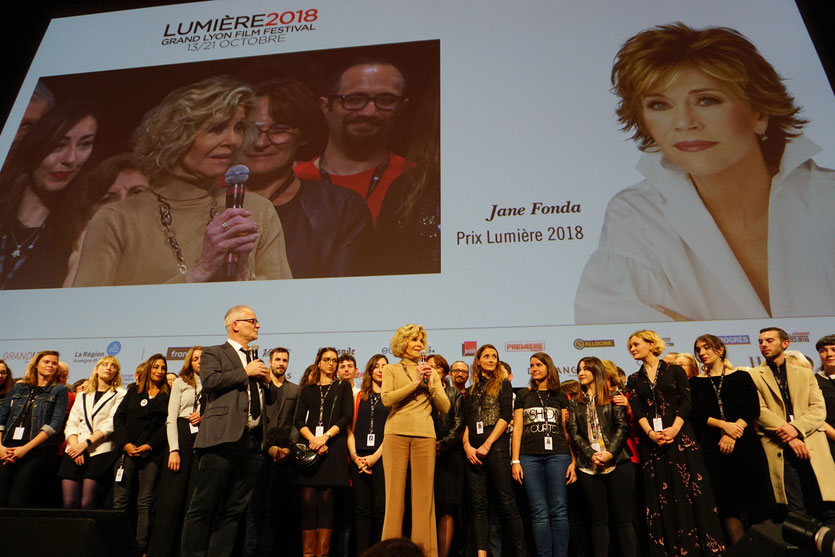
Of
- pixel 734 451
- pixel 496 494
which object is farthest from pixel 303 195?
pixel 734 451

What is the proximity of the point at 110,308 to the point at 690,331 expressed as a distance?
16.5ft

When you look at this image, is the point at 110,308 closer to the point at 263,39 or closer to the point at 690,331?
the point at 263,39

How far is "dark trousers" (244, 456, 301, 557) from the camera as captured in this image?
3.58 m

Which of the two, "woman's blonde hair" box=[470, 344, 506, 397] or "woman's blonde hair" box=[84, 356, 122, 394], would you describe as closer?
"woman's blonde hair" box=[470, 344, 506, 397]

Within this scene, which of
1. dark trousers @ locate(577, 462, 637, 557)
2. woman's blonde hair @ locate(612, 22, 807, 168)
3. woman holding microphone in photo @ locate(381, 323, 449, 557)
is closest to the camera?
woman holding microphone in photo @ locate(381, 323, 449, 557)

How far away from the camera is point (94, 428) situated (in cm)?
373

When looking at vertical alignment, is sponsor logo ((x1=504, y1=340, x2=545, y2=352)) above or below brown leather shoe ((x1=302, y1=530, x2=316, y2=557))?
above

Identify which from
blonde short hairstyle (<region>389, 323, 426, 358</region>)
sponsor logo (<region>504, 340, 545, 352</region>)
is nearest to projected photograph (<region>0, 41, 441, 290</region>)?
sponsor logo (<region>504, 340, 545, 352</region>)

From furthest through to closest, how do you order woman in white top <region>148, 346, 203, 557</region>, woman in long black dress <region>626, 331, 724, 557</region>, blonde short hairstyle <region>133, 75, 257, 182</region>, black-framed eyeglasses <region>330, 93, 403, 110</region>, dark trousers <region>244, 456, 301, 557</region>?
1. blonde short hairstyle <region>133, 75, 257, 182</region>
2. black-framed eyeglasses <region>330, 93, 403, 110</region>
3. dark trousers <region>244, 456, 301, 557</region>
4. woman in white top <region>148, 346, 203, 557</region>
5. woman in long black dress <region>626, 331, 724, 557</region>

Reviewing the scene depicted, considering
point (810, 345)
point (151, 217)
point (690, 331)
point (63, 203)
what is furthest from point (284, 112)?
point (810, 345)

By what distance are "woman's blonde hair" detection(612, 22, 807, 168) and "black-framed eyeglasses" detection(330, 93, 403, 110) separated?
2062 millimetres

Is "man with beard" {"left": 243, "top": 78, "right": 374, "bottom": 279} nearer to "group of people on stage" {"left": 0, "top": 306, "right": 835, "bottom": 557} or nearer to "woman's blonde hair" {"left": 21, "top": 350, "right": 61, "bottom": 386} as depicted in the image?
"group of people on stage" {"left": 0, "top": 306, "right": 835, "bottom": 557}

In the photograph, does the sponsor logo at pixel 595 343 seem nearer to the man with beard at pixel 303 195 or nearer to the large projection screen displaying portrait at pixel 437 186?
the large projection screen displaying portrait at pixel 437 186

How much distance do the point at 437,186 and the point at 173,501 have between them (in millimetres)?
3264
